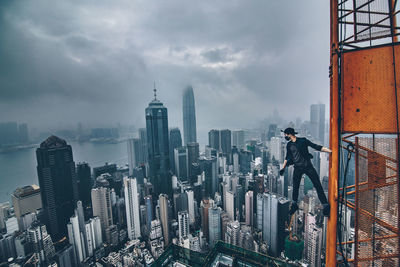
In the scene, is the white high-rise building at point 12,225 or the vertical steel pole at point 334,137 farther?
the white high-rise building at point 12,225

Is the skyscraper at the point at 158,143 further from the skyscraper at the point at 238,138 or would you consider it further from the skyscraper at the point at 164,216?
the skyscraper at the point at 238,138

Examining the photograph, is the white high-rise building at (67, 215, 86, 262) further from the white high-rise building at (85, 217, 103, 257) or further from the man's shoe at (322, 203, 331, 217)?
the man's shoe at (322, 203, 331, 217)

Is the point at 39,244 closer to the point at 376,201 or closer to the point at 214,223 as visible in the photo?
the point at 214,223

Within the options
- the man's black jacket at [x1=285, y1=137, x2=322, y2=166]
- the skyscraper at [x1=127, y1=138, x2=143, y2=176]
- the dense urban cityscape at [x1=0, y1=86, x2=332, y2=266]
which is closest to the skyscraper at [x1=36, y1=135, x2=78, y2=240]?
the dense urban cityscape at [x1=0, y1=86, x2=332, y2=266]

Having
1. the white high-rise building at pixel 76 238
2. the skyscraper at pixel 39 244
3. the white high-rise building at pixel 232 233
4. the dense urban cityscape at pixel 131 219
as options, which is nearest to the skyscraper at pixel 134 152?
the dense urban cityscape at pixel 131 219

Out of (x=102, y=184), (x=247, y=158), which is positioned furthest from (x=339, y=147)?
(x=247, y=158)

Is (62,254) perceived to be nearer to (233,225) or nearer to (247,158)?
(233,225)

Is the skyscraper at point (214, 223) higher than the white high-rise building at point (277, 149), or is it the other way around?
the white high-rise building at point (277, 149)

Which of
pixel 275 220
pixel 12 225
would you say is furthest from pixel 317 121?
pixel 12 225
